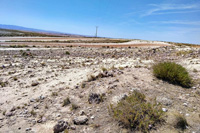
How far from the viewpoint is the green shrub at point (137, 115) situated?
3.29 metres

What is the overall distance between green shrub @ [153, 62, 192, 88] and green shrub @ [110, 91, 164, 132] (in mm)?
2363

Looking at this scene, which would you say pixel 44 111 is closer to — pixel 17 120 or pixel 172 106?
pixel 17 120

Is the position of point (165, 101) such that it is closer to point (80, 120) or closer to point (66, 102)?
point (80, 120)

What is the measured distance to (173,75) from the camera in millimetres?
5809

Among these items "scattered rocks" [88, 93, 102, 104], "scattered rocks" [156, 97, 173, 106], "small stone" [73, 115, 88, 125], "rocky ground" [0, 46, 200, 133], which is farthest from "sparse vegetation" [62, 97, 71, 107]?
"scattered rocks" [156, 97, 173, 106]

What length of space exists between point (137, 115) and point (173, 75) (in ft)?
10.9

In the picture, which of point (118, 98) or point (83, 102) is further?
point (83, 102)

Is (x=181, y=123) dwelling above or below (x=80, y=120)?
above

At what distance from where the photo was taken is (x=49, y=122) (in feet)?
12.8

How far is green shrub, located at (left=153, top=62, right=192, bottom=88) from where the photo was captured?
18.6 ft

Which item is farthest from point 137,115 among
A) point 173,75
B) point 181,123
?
point 173,75

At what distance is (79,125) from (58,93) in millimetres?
2274

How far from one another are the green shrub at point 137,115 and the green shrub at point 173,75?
236 cm

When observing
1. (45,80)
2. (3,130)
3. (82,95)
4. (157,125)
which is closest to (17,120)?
(3,130)
